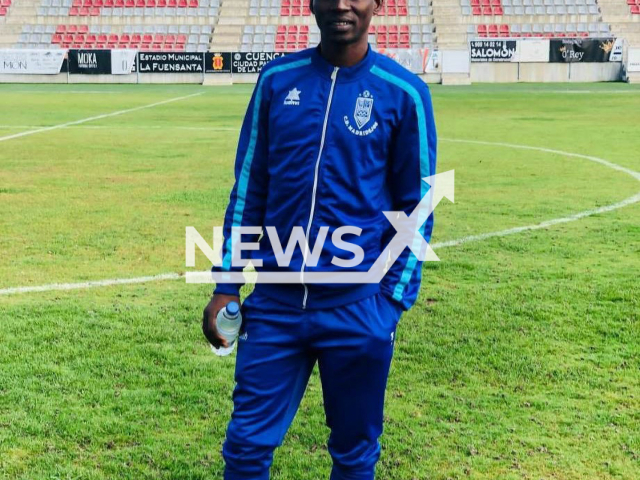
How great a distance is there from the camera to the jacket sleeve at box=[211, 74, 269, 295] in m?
2.69

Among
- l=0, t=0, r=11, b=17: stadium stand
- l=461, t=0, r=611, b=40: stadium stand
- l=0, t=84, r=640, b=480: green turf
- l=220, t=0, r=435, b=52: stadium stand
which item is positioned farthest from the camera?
l=0, t=0, r=11, b=17: stadium stand

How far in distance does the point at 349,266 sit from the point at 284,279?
0.19 meters

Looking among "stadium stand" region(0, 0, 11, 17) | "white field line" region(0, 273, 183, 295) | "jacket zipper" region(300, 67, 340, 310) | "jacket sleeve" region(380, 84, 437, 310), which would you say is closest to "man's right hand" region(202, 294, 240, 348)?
"jacket zipper" region(300, 67, 340, 310)

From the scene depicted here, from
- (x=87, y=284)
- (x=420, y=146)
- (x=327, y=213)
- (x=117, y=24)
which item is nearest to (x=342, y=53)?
(x=420, y=146)

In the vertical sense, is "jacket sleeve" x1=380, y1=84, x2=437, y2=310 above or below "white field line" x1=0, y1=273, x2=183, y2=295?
above

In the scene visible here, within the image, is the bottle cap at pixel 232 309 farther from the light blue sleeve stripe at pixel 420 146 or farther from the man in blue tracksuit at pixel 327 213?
the light blue sleeve stripe at pixel 420 146

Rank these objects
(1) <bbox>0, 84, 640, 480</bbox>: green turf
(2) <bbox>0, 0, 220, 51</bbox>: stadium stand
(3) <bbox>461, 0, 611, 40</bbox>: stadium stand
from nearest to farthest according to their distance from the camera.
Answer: (1) <bbox>0, 84, 640, 480</bbox>: green turf < (3) <bbox>461, 0, 611, 40</bbox>: stadium stand < (2) <bbox>0, 0, 220, 51</bbox>: stadium stand

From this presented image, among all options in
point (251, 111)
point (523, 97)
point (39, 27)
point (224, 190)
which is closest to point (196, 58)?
point (39, 27)

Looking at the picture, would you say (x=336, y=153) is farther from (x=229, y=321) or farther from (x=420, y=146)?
(x=229, y=321)

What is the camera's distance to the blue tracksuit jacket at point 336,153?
2.58m

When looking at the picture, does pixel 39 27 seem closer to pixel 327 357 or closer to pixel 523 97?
pixel 523 97

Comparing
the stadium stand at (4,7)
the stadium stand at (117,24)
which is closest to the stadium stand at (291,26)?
the stadium stand at (117,24)

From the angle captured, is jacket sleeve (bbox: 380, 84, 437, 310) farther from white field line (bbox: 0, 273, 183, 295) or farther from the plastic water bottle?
white field line (bbox: 0, 273, 183, 295)

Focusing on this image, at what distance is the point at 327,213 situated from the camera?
2594 mm
